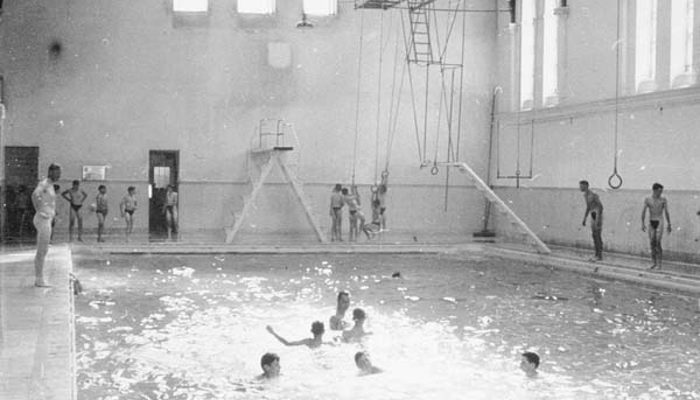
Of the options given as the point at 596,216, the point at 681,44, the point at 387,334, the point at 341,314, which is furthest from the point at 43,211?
the point at 681,44

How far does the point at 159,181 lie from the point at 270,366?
1631 cm

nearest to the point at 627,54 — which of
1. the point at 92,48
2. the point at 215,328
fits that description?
the point at 215,328

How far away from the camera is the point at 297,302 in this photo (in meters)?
13.6

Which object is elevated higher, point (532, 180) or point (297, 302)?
point (532, 180)

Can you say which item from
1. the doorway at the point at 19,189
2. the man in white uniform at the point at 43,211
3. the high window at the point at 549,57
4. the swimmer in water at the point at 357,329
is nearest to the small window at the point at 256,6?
the doorway at the point at 19,189

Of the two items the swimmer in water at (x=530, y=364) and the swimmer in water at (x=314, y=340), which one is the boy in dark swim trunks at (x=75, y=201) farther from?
the swimmer in water at (x=530, y=364)

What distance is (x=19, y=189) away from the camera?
22.6 metres

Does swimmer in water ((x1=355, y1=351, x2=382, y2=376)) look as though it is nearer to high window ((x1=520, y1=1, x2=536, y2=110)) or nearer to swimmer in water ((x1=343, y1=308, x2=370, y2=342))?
swimmer in water ((x1=343, y1=308, x2=370, y2=342))

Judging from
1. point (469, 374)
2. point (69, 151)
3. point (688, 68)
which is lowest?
point (469, 374)

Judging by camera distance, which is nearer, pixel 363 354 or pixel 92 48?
pixel 363 354

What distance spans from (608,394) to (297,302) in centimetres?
631

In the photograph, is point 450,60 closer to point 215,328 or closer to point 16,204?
point 16,204

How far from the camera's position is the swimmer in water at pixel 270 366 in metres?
Answer: 8.60

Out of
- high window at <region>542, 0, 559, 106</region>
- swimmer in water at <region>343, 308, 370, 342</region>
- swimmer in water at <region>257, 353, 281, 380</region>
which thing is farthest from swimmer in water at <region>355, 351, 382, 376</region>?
high window at <region>542, 0, 559, 106</region>
